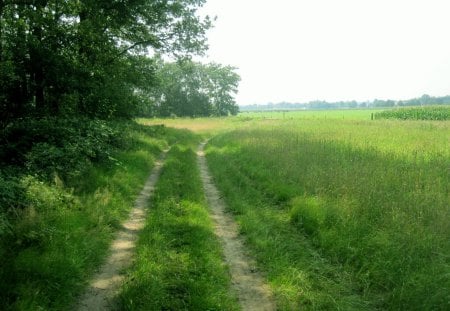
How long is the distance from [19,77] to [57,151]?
5.05m

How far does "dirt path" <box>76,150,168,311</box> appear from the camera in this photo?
492 centimetres

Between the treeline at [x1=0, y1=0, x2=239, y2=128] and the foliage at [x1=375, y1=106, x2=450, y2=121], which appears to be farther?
the foliage at [x1=375, y1=106, x2=450, y2=121]

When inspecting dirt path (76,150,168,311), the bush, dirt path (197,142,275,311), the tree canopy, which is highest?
the tree canopy

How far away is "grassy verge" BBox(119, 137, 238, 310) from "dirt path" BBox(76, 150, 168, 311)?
0.70ft

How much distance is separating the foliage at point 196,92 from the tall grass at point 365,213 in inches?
2925

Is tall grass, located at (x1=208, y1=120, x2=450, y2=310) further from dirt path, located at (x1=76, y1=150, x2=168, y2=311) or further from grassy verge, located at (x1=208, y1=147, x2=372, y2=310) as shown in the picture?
dirt path, located at (x1=76, y1=150, x2=168, y2=311)

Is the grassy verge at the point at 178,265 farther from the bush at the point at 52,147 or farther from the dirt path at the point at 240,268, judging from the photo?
the bush at the point at 52,147

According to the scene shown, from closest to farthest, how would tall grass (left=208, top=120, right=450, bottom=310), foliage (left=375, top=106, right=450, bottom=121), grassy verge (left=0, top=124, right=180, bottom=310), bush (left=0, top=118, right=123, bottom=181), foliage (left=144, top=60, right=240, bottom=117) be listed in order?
grassy verge (left=0, top=124, right=180, bottom=310), tall grass (left=208, top=120, right=450, bottom=310), bush (left=0, top=118, right=123, bottom=181), foliage (left=375, top=106, right=450, bottom=121), foliage (left=144, top=60, right=240, bottom=117)

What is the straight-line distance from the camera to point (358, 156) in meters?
13.2

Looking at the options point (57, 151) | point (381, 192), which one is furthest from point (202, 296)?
point (57, 151)

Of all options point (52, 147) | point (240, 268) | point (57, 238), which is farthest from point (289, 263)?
point (52, 147)

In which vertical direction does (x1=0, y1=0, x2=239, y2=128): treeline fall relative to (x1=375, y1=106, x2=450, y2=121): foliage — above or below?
above

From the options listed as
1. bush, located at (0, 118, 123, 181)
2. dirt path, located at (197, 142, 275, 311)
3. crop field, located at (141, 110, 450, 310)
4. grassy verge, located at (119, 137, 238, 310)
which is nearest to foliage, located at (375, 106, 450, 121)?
crop field, located at (141, 110, 450, 310)

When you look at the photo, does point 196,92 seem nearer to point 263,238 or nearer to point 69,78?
point 69,78
